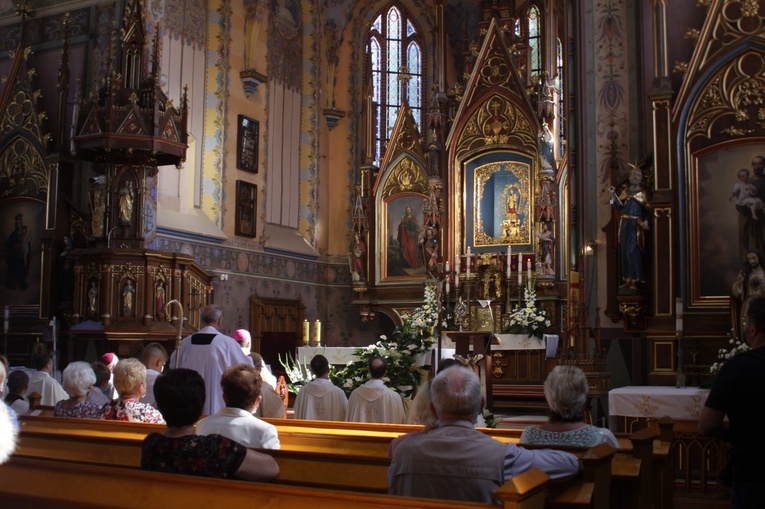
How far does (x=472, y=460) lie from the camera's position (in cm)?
351

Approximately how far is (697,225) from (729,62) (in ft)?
6.99

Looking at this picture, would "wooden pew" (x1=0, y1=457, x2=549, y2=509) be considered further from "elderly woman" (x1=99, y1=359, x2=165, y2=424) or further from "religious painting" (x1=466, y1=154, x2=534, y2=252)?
"religious painting" (x1=466, y1=154, x2=534, y2=252)

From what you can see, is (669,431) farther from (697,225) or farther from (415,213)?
(415,213)

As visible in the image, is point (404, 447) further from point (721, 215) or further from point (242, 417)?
point (721, 215)

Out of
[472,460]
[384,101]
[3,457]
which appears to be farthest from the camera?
[384,101]

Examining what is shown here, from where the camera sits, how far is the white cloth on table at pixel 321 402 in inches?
313

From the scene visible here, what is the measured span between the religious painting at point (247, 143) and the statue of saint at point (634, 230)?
922cm

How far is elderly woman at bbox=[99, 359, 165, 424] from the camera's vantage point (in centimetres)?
570

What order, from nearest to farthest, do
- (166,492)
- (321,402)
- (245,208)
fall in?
(166,492) < (321,402) < (245,208)

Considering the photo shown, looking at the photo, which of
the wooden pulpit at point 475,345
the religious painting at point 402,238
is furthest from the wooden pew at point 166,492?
the religious painting at point 402,238

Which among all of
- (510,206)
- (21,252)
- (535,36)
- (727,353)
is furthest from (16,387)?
(535,36)

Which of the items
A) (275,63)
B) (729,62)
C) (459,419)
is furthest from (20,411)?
(275,63)

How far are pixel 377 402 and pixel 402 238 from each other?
39.2 ft

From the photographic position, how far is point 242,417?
15.2 feet
